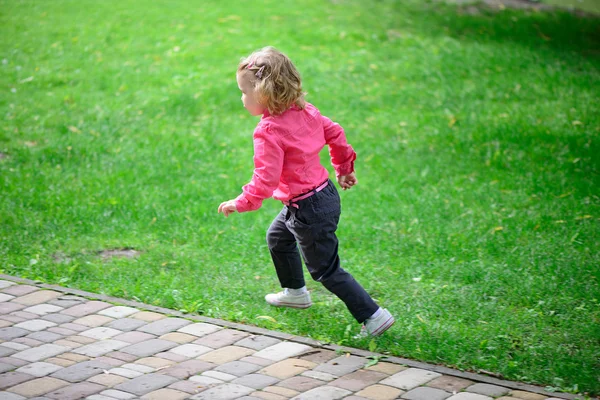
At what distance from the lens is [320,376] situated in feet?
12.7

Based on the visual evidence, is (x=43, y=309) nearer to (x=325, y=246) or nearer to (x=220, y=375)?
(x=220, y=375)

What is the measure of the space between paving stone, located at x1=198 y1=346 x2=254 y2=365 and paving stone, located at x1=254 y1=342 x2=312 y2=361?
8cm

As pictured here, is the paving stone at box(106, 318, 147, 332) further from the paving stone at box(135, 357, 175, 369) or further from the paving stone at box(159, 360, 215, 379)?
the paving stone at box(159, 360, 215, 379)

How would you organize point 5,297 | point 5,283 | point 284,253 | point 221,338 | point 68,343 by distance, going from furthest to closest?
point 5,283 → point 5,297 → point 284,253 → point 221,338 → point 68,343

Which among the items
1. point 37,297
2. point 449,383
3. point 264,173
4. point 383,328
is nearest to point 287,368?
point 383,328

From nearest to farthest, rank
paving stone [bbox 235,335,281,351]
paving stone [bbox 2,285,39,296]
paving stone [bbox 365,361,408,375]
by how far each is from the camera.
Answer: paving stone [bbox 365,361,408,375] < paving stone [bbox 235,335,281,351] < paving stone [bbox 2,285,39,296]

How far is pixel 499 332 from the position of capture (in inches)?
171

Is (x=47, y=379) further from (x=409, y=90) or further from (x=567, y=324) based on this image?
(x=409, y=90)

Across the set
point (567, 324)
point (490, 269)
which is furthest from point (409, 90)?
point (567, 324)

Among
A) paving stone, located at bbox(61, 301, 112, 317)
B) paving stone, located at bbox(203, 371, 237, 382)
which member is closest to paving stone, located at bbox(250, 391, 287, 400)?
paving stone, located at bbox(203, 371, 237, 382)

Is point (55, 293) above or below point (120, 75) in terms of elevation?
below

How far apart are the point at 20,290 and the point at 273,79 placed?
241 cm

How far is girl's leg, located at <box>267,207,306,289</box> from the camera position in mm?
4621

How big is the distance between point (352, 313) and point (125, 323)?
1.42 metres
